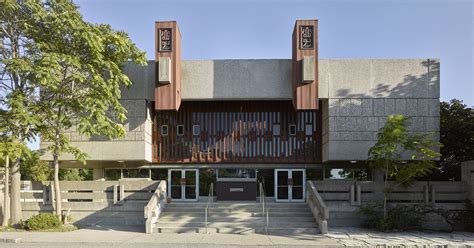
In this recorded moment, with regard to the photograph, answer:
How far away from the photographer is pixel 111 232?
15.0m

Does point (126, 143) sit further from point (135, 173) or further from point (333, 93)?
point (333, 93)

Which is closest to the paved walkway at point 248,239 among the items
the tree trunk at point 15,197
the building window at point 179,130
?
the tree trunk at point 15,197

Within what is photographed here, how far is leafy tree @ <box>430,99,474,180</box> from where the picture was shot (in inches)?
827

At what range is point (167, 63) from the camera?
1827cm

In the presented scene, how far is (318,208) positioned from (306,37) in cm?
737

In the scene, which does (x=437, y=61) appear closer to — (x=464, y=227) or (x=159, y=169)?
(x=464, y=227)

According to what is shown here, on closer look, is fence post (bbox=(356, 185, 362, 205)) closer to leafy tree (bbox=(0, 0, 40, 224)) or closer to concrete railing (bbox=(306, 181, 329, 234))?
concrete railing (bbox=(306, 181, 329, 234))

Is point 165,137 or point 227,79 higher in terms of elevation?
point 227,79

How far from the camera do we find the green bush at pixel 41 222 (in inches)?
593

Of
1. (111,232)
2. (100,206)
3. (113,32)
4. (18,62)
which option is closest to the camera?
(18,62)

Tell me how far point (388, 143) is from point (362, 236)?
3.63 meters

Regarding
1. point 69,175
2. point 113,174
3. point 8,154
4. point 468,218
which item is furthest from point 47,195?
point 69,175

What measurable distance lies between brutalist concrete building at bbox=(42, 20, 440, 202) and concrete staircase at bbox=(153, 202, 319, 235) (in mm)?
2821

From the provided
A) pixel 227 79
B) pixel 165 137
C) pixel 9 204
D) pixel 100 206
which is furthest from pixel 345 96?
pixel 9 204
